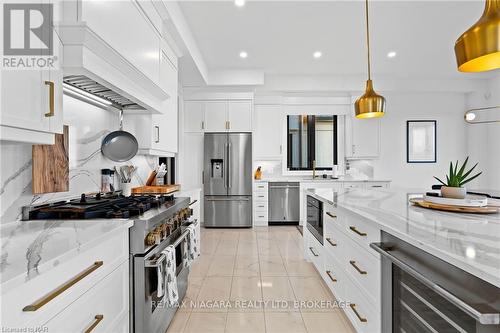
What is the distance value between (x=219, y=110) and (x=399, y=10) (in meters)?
3.31

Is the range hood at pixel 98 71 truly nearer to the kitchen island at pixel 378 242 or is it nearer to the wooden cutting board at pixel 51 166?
the wooden cutting board at pixel 51 166

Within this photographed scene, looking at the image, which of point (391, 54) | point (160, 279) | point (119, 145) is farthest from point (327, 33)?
point (160, 279)

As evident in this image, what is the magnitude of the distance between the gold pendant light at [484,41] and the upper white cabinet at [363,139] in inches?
193

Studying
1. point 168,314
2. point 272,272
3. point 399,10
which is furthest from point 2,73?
point 399,10

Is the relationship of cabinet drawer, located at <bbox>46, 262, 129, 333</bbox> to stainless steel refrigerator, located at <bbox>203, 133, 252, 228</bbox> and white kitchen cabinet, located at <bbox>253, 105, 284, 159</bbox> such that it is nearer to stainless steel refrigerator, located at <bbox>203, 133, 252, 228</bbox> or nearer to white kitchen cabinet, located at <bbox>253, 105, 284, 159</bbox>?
stainless steel refrigerator, located at <bbox>203, 133, 252, 228</bbox>

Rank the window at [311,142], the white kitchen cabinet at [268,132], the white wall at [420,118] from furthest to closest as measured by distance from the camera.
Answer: the window at [311,142] < the white wall at [420,118] < the white kitchen cabinet at [268,132]

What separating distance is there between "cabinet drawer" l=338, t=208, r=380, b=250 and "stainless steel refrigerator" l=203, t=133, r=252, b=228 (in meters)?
3.39

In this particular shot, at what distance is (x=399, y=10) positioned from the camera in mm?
3381

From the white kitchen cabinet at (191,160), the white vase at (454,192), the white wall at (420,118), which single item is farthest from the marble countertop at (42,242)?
the white wall at (420,118)

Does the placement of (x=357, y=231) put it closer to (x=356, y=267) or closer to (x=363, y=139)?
(x=356, y=267)

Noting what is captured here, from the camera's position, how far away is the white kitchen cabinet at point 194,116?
571cm

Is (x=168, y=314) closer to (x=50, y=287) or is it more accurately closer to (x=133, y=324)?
(x=133, y=324)

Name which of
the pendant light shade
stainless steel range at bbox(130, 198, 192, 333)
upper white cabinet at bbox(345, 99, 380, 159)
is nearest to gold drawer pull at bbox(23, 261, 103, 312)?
stainless steel range at bbox(130, 198, 192, 333)

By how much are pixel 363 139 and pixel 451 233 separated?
17.1 feet
